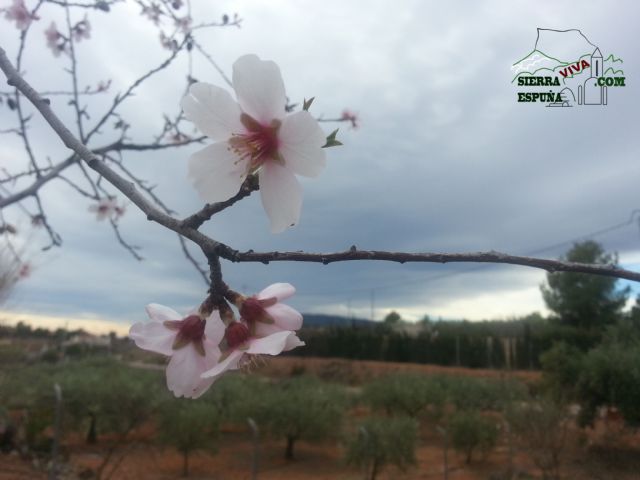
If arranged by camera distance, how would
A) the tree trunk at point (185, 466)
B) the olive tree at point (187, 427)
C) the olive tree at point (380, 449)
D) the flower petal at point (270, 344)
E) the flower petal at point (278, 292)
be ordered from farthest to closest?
the olive tree at point (187, 427), the tree trunk at point (185, 466), the olive tree at point (380, 449), the flower petal at point (278, 292), the flower petal at point (270, 344)

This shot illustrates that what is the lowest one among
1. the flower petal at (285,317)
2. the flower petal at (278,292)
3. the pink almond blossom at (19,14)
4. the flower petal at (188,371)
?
the flower petal at (188,371)

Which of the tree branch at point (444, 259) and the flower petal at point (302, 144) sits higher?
the flower petal at point (302, 144)

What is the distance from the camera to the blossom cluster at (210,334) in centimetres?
64

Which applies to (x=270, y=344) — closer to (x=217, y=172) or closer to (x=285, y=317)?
(x=285, y=317)

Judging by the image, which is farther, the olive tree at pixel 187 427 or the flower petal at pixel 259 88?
the olive tree at pixel 187 427

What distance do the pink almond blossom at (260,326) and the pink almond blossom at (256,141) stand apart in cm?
9

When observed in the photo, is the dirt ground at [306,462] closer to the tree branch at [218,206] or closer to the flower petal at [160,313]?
the flower petal at [160,313]

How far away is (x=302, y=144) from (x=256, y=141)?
65 mm

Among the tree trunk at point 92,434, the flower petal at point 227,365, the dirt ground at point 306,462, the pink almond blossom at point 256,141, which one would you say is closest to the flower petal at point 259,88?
the pink almond blossom at point 256,141

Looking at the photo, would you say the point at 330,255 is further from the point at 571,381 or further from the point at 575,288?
the point at 575,288

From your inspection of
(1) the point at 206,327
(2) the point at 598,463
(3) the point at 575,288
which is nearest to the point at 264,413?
(2) the point at 598,463

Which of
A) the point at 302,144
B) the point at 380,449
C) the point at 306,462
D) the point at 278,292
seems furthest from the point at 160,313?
the point at 306,462

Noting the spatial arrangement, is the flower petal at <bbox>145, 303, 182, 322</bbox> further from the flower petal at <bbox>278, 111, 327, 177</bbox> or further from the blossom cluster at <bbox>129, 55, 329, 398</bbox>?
the flower petal at <bbox>278, 111, 327, 177</bbox>

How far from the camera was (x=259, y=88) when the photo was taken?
0.63m
